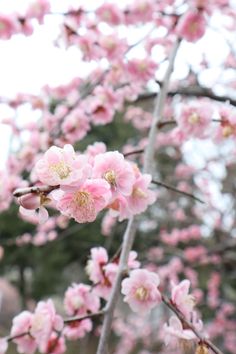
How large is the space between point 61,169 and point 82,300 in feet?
2.82

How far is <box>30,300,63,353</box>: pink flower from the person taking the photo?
4.73 ft

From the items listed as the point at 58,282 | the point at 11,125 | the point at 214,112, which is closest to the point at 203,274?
the point at 58,282

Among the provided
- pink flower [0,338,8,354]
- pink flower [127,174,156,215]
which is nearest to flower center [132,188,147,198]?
pink flower [127,174,156,215]

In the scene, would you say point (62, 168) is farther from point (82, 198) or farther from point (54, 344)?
point (54, 344)

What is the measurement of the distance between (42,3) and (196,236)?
3823mm

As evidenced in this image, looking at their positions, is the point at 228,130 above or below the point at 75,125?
above

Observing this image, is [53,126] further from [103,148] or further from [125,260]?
[125,260]

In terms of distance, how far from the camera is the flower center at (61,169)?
2.90 feet

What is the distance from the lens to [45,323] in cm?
144

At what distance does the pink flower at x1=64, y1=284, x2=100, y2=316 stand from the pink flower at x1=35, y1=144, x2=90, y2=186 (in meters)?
0.81

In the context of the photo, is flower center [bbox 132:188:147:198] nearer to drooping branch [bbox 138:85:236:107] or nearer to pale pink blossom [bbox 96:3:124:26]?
drooping branch [bbox 138:85:236:107]

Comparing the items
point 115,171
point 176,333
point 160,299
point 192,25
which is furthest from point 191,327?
point 192,25

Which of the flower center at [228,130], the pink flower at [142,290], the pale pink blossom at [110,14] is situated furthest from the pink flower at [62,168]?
the pale pink blossom at [110,14]

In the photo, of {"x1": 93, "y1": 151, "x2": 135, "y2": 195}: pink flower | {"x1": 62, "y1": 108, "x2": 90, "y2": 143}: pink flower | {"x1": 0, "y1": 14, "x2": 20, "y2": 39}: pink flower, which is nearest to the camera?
{"x1": 93, "y1": 151, "x2": 135, "y2": 195}: pink flower
